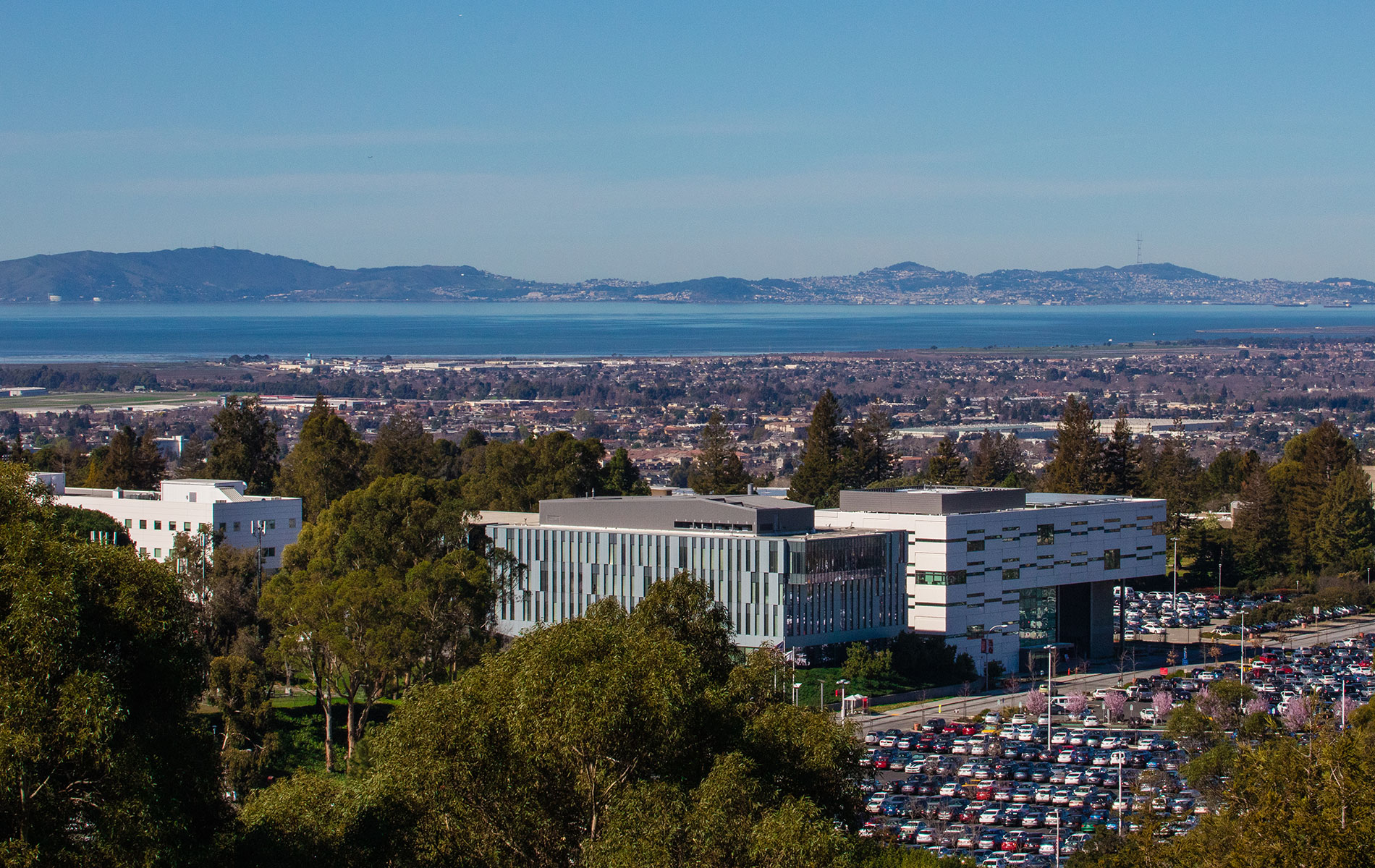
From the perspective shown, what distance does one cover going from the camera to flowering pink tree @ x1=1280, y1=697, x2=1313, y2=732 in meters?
52.6

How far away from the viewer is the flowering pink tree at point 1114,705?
58594 mm

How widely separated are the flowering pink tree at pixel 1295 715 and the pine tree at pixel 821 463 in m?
39.5

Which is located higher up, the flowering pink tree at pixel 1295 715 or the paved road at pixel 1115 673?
the flowering pink tree at pixel 1295 715

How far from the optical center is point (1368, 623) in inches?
3233

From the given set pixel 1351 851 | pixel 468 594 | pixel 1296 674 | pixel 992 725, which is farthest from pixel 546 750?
pixel 1296 674

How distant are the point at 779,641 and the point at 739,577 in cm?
282

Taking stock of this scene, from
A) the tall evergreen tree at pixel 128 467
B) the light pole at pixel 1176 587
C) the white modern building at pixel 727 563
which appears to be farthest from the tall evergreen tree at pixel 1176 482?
the tall evergreen tree at pixel 128 467

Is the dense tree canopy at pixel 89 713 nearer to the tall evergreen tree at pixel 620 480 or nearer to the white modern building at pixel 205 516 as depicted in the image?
the white modern building at pixel 205 516

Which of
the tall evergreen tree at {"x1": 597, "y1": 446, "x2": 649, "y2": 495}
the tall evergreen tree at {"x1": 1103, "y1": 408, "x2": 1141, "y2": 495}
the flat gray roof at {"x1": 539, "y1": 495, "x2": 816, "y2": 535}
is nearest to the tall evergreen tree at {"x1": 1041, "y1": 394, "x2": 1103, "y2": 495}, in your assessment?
the tall evergreen tree at {"x1": 1103, "y1": 408, "x2": 1141, "y2": 495}

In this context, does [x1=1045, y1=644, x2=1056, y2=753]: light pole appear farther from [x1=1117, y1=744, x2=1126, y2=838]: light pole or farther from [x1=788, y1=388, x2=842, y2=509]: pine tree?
[x1=788, y1=388, x2=842, y2=509]: pine tree

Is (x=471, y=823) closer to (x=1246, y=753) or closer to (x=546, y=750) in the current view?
(x=546, y=750)

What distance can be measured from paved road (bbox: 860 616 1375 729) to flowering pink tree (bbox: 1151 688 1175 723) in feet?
17.1

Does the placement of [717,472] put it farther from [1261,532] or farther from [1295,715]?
[1295,715]

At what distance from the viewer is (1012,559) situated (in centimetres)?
6925
